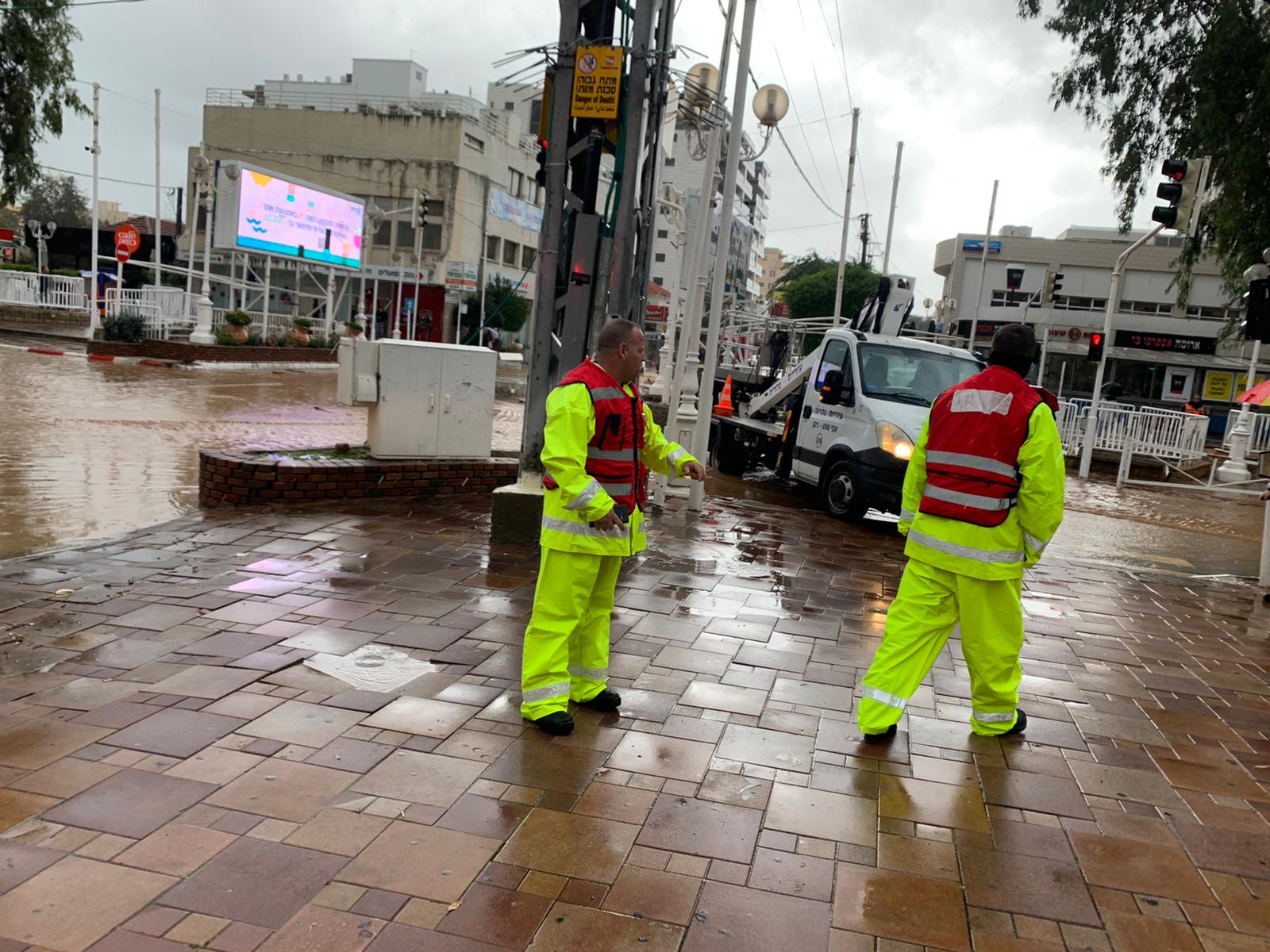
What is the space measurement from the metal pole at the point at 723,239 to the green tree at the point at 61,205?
70075 mm

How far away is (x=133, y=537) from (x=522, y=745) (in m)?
4.30

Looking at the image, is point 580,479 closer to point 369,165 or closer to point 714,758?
point 714,758

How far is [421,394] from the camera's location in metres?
9.12

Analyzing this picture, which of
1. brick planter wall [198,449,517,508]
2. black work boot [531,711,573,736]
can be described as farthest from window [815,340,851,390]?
black work boot [531,711,573,736]

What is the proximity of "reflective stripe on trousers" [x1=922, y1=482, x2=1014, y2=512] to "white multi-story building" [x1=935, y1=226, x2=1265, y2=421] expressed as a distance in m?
36.6

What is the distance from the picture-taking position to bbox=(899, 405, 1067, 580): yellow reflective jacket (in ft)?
13.7

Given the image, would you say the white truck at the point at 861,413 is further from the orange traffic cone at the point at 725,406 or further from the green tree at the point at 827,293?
the green tree at the point at 827,293

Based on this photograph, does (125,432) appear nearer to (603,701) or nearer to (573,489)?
(603,701)

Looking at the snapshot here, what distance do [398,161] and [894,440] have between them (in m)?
45.0

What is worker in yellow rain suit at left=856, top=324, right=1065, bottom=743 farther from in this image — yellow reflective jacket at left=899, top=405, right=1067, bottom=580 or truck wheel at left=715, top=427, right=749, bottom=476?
truck wheel at left=715, top=427, right=749, bottom=476

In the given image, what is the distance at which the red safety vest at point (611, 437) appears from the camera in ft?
13.7

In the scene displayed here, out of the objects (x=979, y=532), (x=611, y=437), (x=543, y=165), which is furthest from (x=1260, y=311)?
(x=611, y=437)

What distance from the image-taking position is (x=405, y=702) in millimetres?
4328

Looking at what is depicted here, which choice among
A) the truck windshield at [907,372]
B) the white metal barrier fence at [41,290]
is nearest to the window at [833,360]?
the truck windshield at [907,372]
